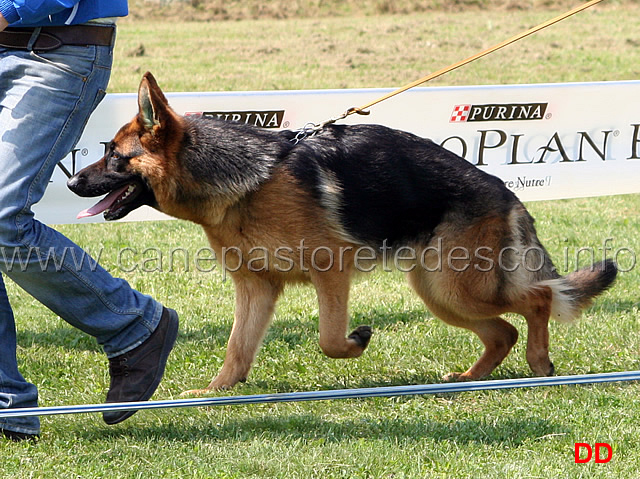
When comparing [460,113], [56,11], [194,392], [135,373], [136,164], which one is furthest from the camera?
[460,113]

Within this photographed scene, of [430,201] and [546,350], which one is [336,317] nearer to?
[430,201]

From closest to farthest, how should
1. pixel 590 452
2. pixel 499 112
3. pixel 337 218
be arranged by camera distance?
pixel 590 452
pixel 337 218
pixel 499 112

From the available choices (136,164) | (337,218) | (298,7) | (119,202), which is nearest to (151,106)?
(136,164)

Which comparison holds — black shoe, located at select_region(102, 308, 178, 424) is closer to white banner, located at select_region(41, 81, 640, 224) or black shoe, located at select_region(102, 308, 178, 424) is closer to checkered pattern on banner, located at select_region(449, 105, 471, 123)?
white banner, located at select_region(41, 81, 640, 224)

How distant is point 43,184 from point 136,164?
571mm

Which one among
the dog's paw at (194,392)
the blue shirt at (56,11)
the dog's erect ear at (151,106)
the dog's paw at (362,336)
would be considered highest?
the blue shirt at (56,11)

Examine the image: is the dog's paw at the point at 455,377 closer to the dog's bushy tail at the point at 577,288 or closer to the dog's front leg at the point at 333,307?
the dog's bushy tail at the point at 577,288

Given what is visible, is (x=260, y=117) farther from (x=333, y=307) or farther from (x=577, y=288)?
A: (x=577, y=288)

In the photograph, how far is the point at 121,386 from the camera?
147 inches

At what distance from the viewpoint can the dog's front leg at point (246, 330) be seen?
14.8 ft

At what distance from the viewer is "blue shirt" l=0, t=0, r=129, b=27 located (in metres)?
3.15

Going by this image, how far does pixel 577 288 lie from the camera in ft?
15.4

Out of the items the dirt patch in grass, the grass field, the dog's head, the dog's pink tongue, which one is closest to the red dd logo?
the grass field

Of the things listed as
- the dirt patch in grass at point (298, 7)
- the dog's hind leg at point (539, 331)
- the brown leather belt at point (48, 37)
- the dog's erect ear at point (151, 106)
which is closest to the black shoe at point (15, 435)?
the dog's erect ear at point (151, 106)
